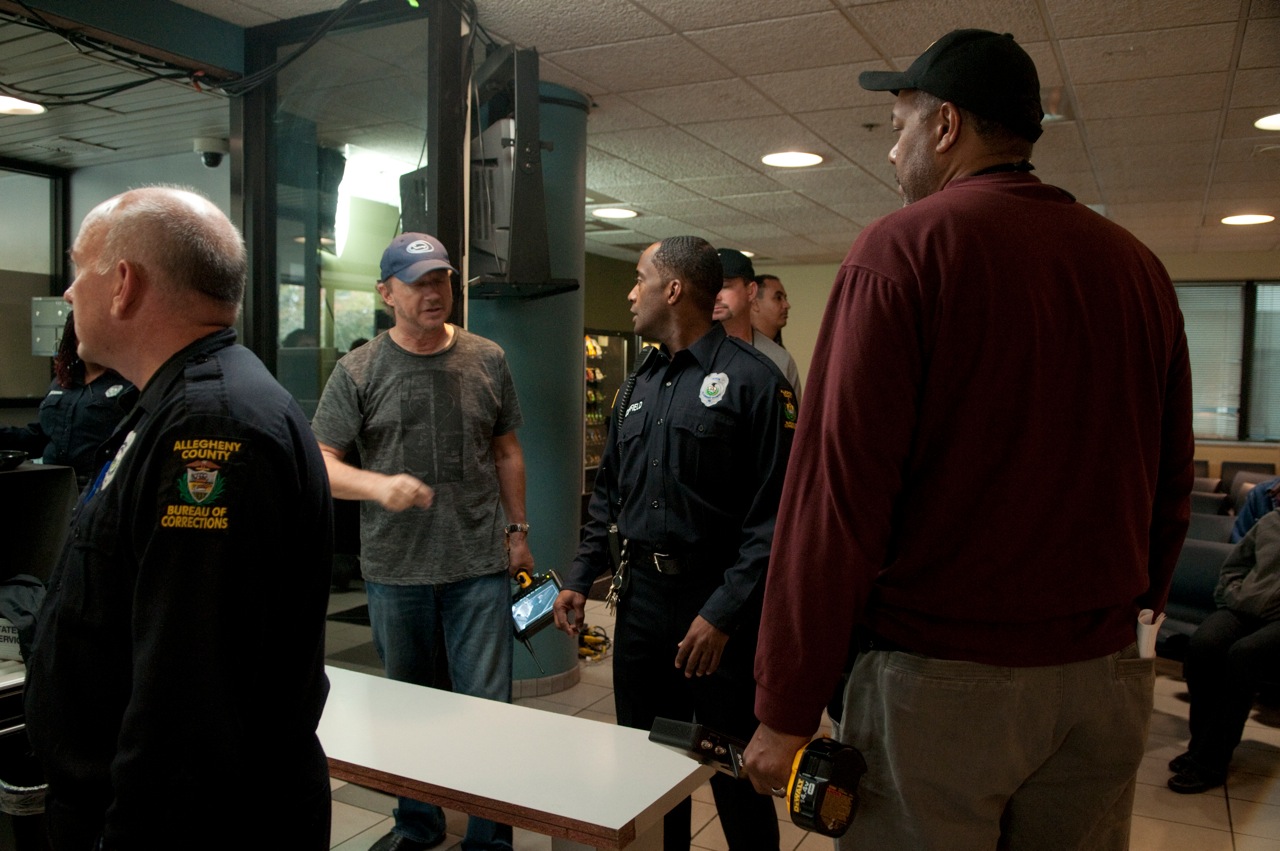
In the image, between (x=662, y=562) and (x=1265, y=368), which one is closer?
(x=662, y=562)

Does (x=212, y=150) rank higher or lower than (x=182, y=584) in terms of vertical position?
higher

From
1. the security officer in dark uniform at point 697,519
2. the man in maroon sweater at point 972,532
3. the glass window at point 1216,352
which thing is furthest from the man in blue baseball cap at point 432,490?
the glass window at point 1216,352

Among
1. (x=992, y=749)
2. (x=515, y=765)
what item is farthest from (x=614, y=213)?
(x=992, y=749)

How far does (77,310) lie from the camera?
1231mm

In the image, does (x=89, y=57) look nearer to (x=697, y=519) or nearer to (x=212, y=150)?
(x=212, y=150)

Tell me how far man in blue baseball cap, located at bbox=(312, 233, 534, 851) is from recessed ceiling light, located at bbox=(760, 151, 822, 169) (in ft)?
10.3

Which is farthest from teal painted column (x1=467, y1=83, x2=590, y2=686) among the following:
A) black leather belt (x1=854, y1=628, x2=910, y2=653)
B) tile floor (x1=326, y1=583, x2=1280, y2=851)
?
black leather belt (x1=854, y1=628, x2=910, y2=653)

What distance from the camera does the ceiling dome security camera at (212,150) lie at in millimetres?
5066

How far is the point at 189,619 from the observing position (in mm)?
1080

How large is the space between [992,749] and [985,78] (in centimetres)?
80

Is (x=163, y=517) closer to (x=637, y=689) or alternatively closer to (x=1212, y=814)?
(x=637, y=689)

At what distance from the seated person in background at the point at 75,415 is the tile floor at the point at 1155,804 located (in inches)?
41.5

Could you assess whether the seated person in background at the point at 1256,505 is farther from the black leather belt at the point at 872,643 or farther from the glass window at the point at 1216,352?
the glass window at the point at 1216,352

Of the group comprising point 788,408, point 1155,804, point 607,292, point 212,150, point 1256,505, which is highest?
point 212,150
